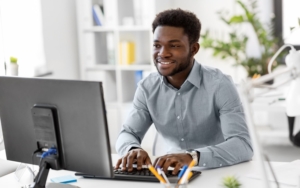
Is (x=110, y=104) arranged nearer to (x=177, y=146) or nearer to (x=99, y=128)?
(x=177, y=146)

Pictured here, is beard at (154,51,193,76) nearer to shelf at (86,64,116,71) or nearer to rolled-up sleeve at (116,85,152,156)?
rolled-up sleeve at (116,85,152,156)

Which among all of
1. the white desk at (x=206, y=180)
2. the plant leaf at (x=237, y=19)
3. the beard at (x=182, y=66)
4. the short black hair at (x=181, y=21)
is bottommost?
the white desk at (x=206, y=180)

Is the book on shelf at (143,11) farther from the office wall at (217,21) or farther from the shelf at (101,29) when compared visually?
the office wall at (217,21)

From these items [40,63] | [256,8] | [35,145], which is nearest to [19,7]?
[40,63]

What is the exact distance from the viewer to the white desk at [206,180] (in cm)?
203

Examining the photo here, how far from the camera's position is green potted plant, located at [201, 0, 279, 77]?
512 centimetres

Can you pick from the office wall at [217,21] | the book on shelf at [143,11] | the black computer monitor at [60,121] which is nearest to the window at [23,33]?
the book on shelf at [143,11]

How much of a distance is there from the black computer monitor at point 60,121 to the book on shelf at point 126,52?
3.05m

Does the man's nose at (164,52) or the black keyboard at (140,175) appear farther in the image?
the man's nose at (164,52)

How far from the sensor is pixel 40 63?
4.67m

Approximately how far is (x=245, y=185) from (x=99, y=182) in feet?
1.88

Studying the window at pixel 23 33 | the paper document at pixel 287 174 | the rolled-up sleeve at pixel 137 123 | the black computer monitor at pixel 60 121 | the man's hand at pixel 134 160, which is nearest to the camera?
the black computer monitor at pixel 60 121

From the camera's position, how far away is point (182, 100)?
257cm

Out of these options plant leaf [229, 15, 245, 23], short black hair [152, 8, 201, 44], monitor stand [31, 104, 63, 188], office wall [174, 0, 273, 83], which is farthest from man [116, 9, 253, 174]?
office wall [174, 0, 273, 83]
